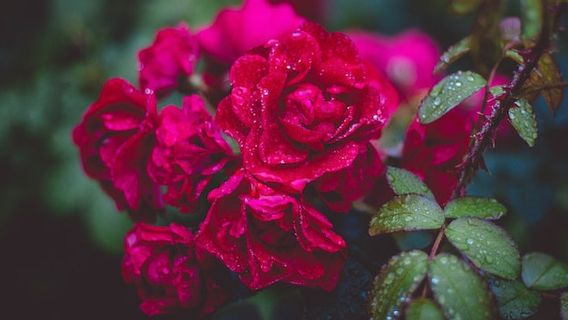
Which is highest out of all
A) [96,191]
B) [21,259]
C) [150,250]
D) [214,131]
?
[214,131]

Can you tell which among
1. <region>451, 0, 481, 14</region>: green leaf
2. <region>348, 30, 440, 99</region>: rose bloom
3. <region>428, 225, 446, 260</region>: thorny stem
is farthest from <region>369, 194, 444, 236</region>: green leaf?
<region>348, 30, 440, 99</region>: rose bloom

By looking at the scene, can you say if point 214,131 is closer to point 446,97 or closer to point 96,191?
point 446,97

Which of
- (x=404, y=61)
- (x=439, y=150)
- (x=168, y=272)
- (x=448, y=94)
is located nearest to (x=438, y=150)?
(x=439, y=150)

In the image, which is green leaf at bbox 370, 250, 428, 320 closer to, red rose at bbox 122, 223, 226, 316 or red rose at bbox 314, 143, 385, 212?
red rose at bbox 314, 143, 385, 212

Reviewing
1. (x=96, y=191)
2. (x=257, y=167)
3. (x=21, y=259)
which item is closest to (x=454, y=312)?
(x=257, y=167)

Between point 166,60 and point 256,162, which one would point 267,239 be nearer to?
point 256,162

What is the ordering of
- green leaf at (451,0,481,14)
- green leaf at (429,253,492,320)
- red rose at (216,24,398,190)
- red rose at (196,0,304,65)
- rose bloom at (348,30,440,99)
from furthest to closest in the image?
rose bloom at (348,30,440,99) → red rose at (196,0,304,65) → green leaf at (451,0,481,14) → red rose at (216,24,398,190) → green leaf at (429,253,492,320)
